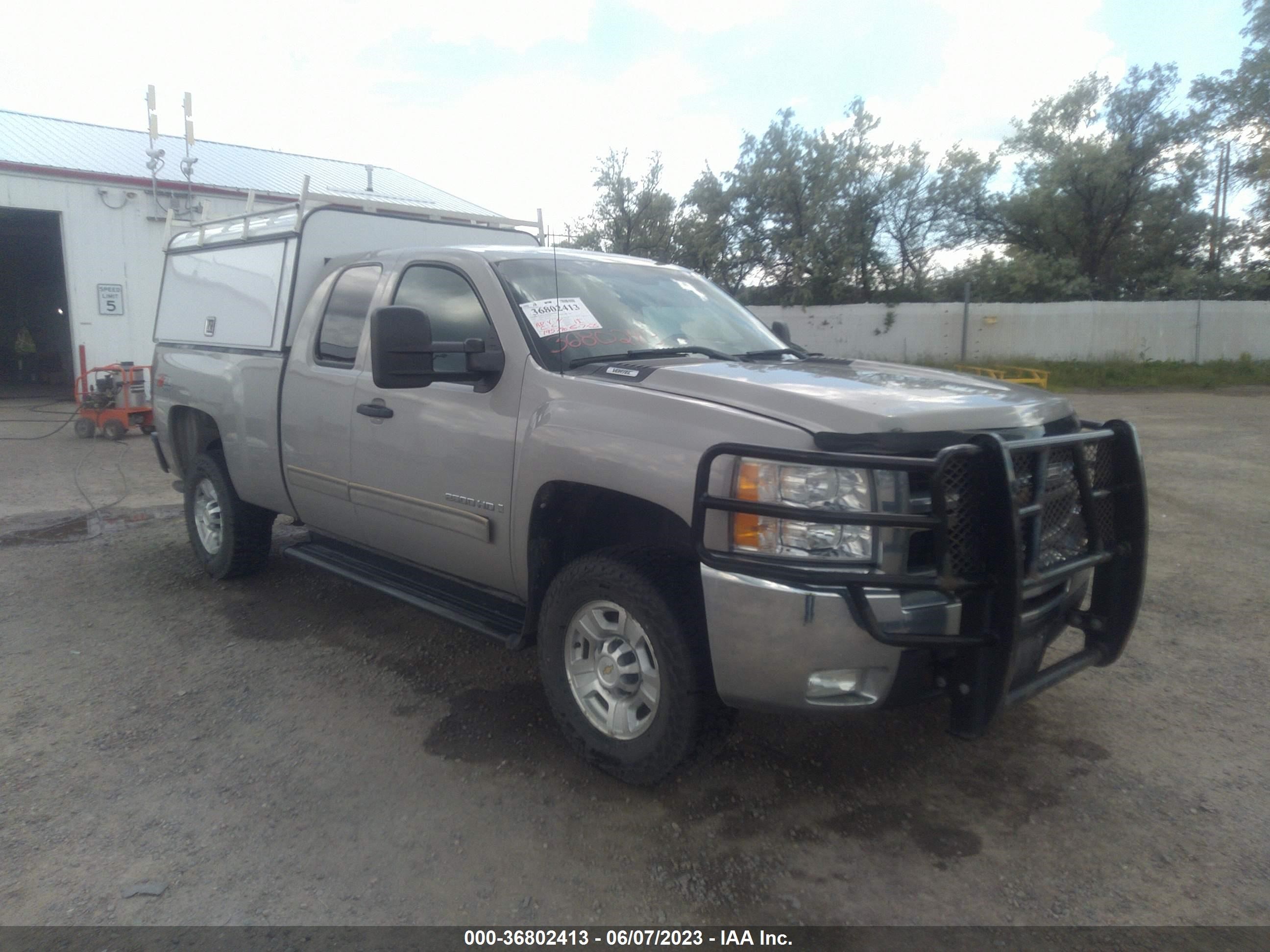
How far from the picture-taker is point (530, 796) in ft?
11.1

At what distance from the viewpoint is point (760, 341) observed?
4551 millimetres

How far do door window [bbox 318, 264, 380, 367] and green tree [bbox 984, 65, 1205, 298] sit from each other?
29743 mm

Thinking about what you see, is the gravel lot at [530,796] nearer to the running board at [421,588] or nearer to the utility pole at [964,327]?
the running board at [421,588]

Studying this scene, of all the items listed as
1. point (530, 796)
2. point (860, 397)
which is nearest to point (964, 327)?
point (860, 397)

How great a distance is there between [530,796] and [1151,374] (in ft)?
82.3

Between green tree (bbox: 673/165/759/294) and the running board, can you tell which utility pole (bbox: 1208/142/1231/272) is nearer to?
green tree (bbox: 673/165/759/294)

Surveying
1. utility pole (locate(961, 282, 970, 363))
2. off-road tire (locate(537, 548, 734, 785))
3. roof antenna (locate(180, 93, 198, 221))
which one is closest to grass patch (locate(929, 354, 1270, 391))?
utility pole (locate(961, 282, 970, 363))

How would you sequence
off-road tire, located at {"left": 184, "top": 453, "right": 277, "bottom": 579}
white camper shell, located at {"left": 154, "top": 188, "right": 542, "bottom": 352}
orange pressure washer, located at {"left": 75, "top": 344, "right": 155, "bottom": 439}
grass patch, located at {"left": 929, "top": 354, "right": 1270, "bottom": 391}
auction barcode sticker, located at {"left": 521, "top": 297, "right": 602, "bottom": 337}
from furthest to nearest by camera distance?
1. grass patch, located at {"left": 929, "top": 354, "right": 1270, "bottom": 391}
2. orange pressure washer, located at {"left": 75, "top": 344, "right": 155, "bottom": 439}
3. off-road tire, located at {"left": 184, "top": 453, "right": 277, "bottom": 579}
4. white camper shell, located at {"left": 154, "top": 188, "right": 542, "bottom": 352}
5. auction barcode sticker, located at {"left": 521, "top": 297, "right": 602, "bottom": 337}

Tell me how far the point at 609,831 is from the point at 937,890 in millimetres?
1049

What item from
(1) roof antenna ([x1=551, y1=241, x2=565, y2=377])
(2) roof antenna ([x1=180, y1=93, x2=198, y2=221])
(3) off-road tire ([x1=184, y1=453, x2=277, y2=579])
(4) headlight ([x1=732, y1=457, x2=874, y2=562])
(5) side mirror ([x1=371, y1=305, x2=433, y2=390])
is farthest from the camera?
(2) roof antenna ([x1=180, y1=93, x2=198, y2=221])

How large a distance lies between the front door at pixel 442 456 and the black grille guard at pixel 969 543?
1199 millimetres

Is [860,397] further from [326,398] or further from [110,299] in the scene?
[110,299]

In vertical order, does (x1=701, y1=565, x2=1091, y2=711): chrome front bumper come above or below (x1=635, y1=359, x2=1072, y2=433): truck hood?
below

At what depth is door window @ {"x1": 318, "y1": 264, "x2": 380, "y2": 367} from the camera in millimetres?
4625
